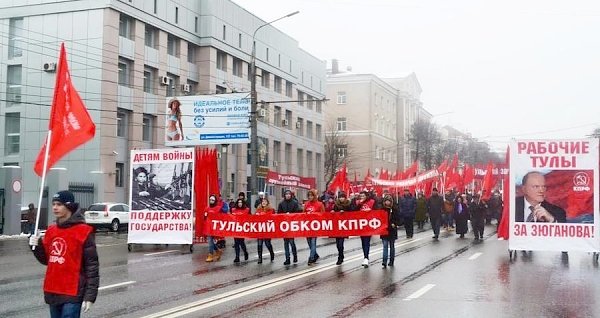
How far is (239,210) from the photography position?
17125 millimetres

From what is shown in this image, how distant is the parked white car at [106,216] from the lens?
33531mm

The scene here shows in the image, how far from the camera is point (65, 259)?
5805mm

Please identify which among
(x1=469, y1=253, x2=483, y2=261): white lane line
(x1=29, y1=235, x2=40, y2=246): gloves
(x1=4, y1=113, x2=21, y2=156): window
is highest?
(x1=4, y1=113, x2=21, y2=156): window

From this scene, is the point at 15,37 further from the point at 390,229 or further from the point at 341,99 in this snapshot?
the point at 341,99

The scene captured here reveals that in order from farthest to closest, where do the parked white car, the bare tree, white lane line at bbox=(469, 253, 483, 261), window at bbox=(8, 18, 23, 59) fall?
1. the bare tree
2. window at bbox=(8, 18, 23, 59)
3. the parked white car
4. white lane line at bbox=(469, 253, 483, 261)

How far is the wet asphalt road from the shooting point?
31.0ft

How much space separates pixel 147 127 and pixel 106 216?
10463 mm

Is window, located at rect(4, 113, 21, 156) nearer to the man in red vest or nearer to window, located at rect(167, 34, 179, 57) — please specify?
window, located at rect(167, 34, 179, 57)

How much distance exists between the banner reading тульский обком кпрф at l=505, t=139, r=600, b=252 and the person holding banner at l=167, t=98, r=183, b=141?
819 inches

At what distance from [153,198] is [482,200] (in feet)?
38.6

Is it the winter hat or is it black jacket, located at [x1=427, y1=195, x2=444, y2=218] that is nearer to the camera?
the winter hat

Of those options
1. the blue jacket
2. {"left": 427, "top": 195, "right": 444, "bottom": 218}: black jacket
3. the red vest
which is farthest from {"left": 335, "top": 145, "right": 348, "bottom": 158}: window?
the red vest

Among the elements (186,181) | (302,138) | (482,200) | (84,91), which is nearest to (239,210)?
(186,181)

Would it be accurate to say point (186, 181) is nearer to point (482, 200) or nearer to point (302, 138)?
point (482, 200)
